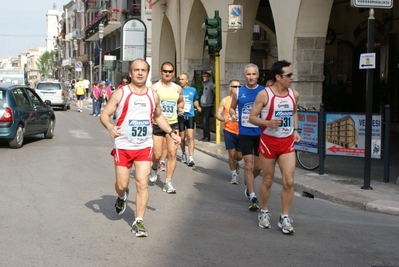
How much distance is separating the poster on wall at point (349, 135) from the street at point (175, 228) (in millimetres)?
1377

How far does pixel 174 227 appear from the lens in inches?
272

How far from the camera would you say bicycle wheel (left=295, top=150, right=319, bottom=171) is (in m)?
11.5

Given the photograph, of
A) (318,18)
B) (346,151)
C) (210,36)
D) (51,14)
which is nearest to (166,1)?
(210,36)

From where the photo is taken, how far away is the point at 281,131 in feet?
22.2

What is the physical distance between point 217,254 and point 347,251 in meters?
1.31

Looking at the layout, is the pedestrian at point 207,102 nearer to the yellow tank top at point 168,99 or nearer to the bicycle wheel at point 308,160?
the bicycle wheel at point 308,160

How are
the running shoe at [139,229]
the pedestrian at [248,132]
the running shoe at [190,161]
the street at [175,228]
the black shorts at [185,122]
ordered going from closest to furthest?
the street at [175,228], the running shoe at [139,229], the pedestrian at [248,132], the black shorts at [185,122], the running shoe at [190,161]

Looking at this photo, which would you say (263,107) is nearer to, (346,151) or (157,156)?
(157,156)

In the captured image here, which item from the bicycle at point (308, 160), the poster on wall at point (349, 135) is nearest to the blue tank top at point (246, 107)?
the poster on wall at point (349, 135)

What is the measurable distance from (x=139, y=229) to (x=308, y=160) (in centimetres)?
599

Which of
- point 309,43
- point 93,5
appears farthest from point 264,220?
point 93,5

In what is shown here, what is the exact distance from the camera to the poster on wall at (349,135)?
32.9 feet

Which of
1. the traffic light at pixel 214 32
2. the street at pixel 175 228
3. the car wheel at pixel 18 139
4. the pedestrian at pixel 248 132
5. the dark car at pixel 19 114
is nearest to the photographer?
the street at pixel 175 228

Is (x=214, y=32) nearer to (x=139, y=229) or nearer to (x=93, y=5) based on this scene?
(x=139, y=229)
